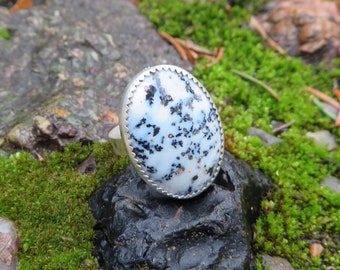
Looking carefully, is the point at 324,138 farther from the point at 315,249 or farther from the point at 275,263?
the point at 275,263

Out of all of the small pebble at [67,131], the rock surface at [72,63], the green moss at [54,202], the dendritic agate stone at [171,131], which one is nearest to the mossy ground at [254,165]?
the green moss at [54,202]

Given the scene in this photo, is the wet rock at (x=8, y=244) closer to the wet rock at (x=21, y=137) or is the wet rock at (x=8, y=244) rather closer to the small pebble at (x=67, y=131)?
the wet rock at (x=21, y=137)

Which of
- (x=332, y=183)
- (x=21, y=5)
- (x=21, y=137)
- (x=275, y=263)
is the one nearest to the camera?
(x=275, y=263)

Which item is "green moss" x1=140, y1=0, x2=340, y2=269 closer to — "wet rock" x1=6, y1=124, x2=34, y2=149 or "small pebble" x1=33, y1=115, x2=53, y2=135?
"small pebble" x1=33, y1=115, x2=53, y2=135

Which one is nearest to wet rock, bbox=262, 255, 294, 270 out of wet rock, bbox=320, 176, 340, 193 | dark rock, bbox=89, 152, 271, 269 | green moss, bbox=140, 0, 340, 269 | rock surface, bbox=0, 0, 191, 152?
green moss, bbox=140, 0, 340, 269

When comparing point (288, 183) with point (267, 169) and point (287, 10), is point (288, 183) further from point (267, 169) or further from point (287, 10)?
point (287, 10)

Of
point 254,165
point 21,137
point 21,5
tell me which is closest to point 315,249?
point 254,165
